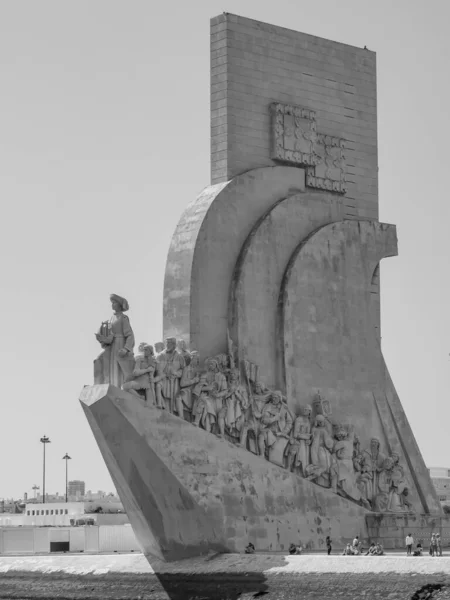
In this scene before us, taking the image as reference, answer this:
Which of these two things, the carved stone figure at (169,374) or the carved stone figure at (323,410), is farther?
the carved stone figure at (323,410)

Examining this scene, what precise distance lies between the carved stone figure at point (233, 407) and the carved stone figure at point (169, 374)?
76 centimetres

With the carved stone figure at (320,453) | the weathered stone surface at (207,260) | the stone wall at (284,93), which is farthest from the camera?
the stone wall at (284,93)

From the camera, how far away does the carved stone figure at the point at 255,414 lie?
26312 millimetres

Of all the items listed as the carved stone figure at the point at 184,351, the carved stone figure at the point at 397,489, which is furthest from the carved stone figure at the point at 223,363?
the carved stone figure at the point at 397,489

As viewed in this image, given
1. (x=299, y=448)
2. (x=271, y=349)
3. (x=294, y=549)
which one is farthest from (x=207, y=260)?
(x=294, y=549)

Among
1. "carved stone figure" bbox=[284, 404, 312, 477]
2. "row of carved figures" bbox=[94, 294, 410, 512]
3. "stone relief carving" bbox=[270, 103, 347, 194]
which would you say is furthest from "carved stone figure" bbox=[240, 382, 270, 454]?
"stone relief carving" bbox=[270, 103, 347, 194]

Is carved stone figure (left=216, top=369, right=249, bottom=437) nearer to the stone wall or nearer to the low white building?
the stone wall

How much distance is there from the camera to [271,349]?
2733 centimetres

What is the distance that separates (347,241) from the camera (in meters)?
28.6

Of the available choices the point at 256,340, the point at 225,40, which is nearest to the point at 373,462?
the point at 256,340

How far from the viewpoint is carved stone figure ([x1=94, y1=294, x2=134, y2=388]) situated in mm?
25328

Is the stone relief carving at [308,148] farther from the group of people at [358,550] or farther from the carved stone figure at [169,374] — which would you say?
the group of people at [358,550]

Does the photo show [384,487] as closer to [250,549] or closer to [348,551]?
[348,551]

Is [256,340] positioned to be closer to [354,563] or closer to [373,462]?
[373,462]
